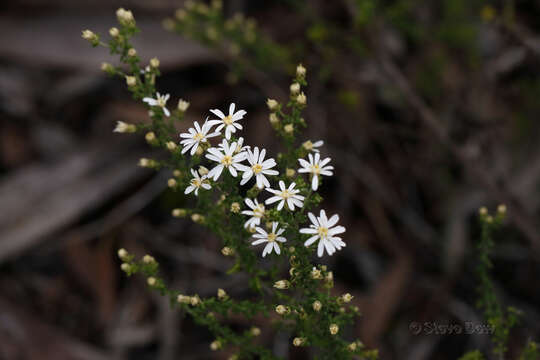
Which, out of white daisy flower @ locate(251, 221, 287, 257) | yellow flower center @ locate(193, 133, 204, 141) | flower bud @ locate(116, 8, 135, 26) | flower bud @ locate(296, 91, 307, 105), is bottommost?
white daisy flower @ locate(251, 221, 287, 257)

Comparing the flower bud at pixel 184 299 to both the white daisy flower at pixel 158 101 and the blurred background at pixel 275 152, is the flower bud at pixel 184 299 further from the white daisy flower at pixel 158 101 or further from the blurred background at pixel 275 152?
the blurred background at pixel 275 152

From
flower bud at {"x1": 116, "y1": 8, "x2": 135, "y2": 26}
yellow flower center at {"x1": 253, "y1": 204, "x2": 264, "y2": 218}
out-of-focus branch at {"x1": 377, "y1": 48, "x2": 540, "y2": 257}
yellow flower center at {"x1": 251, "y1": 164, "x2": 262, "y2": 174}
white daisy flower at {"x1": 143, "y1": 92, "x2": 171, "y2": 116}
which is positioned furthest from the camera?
out-of-focus branch at {"x1": 377, "y1": 48, "x2": 540, "y2": 257}

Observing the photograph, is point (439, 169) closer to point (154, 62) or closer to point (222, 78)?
point (222, 78)

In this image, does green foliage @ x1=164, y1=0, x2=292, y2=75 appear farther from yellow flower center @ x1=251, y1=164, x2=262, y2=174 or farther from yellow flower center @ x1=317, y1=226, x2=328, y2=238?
yellow flower center @ x1=317, y1=226, x2=328, y2=238

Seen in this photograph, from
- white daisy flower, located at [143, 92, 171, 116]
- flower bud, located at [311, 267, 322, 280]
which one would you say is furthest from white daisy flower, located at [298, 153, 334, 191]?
white daisy flower, located at [143, 92, 171, 116]

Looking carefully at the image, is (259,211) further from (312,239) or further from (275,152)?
(275,152)

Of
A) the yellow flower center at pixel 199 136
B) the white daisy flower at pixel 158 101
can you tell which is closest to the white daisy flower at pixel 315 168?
the yellow flower center at pixel 199 136

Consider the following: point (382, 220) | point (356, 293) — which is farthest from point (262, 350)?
point (382, 220)

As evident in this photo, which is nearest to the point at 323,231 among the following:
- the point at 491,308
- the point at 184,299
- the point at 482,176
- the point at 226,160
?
the point at 226,160

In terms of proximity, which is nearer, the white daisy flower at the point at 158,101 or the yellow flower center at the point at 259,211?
the yellow flower center at the point at 259,211

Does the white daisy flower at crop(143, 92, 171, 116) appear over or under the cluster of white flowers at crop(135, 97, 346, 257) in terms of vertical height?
over
